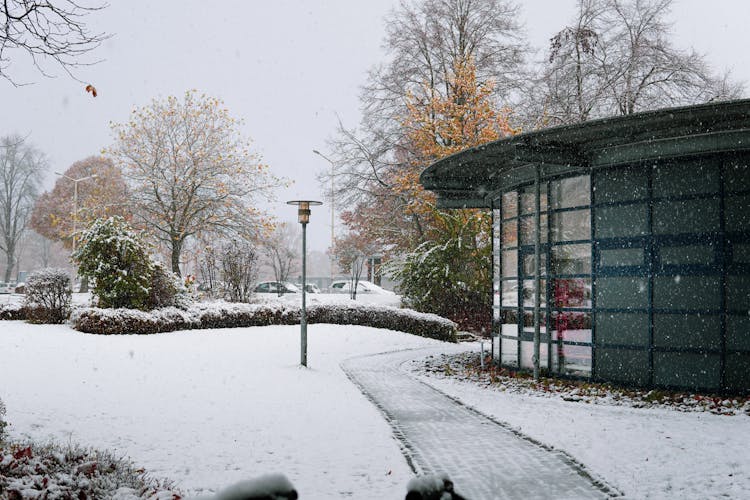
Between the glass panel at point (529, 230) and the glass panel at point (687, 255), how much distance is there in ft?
7.67

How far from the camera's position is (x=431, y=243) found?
86.4 ft

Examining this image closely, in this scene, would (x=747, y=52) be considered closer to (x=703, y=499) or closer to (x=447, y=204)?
(x=447, y=204)

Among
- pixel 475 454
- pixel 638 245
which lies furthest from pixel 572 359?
pixel 475 454

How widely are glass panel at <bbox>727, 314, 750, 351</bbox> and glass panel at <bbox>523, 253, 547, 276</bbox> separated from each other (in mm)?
3362

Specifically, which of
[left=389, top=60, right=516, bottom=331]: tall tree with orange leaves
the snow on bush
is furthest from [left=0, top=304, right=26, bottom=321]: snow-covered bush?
the snow on bush

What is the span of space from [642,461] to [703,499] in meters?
1.17

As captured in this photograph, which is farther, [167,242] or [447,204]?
[167,242]

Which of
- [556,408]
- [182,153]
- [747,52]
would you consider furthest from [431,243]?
[747,52]

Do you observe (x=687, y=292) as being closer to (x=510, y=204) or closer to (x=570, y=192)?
(x=570, y=192)

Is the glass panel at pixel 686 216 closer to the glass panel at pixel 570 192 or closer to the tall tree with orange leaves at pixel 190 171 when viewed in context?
the glass panel at pixel 570 192

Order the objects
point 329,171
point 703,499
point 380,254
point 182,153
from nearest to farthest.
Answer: point 703,499
point 329,171
point 182,153
point 380,254

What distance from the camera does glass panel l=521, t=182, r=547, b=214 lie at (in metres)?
13.0

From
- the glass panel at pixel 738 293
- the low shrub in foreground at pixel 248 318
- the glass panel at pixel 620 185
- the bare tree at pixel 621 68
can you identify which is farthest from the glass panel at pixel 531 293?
the bare tree at pixel 621 68

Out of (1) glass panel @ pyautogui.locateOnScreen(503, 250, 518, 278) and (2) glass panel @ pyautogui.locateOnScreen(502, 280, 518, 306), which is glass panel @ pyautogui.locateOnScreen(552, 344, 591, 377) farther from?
(1) glass panel @ pyautogui.locateOnScreen(503, 250, 518, 278)
